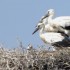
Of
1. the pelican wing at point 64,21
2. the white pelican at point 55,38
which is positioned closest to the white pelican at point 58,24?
the pelican wing at point 64,21

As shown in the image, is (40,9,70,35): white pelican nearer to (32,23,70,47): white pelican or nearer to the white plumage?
the white plumage

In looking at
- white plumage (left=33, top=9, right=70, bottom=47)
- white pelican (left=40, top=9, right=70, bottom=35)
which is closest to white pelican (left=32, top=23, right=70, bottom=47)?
white plumage (left=33, top=9, right=70, bottom=47)

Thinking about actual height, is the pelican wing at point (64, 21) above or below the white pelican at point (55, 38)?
above

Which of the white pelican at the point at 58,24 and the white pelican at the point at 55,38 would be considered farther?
the white pelican at the point at 58,24

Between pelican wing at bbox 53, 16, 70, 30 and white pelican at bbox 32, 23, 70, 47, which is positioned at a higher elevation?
pelican wing at bbox 53, 16, 70, 30

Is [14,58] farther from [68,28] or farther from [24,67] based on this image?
[68,28]

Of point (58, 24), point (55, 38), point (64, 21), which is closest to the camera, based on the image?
point (55, 38)

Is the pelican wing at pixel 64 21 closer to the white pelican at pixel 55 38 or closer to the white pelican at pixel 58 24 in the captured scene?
the white pelican at pixel 58 24

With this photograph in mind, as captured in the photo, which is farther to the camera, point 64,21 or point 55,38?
point 64,21

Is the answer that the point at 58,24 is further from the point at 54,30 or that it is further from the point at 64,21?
the point at 64,21

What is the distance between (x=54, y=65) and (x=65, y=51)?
63cm

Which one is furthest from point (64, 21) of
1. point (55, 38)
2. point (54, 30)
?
point (55, 38)

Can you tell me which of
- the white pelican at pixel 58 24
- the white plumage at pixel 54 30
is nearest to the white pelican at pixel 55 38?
the white plumage at pixel 54 30

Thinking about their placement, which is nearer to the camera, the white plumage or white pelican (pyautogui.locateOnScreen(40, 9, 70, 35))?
the white plumage
